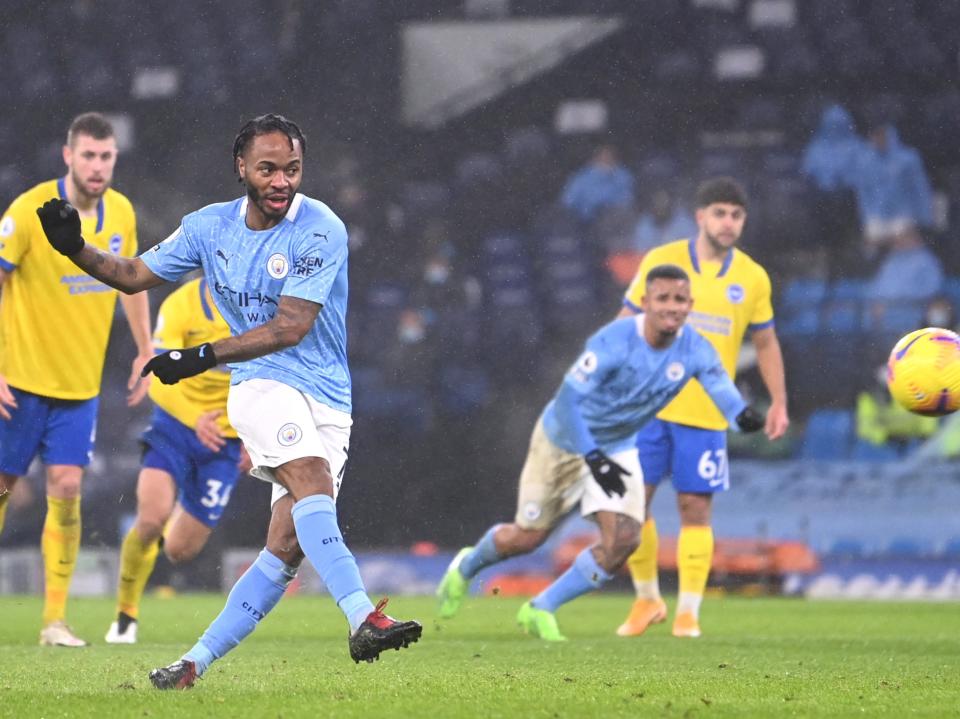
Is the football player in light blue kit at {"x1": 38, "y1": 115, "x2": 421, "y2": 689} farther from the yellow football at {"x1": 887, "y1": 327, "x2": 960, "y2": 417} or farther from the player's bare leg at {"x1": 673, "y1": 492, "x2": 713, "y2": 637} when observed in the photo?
the player's bare leg at {"x1": 673, "y1": 492, "x2": 713, "y2": 637}

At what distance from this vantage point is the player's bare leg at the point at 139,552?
841cm

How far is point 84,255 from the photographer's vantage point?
17.0 feet

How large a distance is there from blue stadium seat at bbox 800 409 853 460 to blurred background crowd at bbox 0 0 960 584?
0.03m

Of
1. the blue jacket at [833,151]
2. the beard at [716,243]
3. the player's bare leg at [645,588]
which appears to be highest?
the blue jacket at [833,151]

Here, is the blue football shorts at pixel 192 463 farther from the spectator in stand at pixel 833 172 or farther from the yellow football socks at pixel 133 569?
the spectator in stand at pixel 833 172

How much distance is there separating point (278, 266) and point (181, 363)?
20.7 inches

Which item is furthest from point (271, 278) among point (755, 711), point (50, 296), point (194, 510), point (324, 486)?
point (194, 510)

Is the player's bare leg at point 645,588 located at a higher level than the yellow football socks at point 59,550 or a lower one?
lower

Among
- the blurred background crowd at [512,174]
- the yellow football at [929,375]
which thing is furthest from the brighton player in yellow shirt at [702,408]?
the blurred background crowd at [512,174]

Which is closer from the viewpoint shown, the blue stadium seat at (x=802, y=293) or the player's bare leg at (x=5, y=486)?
the player's bare leg at (x=5, y=486)

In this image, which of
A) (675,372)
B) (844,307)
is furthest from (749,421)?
(844,307)

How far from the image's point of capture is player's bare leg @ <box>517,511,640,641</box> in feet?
27.5

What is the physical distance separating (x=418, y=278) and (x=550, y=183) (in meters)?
1.70

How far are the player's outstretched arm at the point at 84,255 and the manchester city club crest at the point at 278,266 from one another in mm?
399
